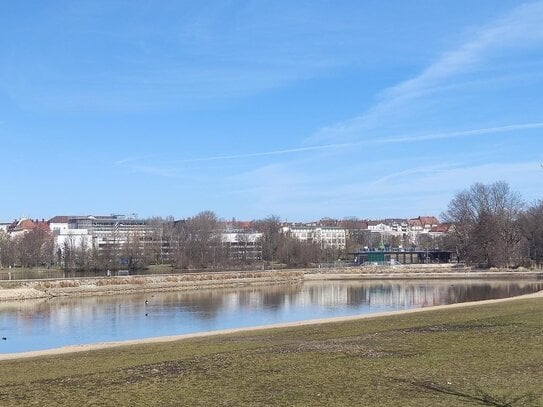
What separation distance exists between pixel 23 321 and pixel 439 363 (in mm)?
33442

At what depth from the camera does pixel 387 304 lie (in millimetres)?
50094

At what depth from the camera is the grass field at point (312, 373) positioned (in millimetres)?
10641

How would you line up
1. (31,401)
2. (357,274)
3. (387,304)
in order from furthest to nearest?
1. (357,274)
2. (387,304)
3. (31,401)

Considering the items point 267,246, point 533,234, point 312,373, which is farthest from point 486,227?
point 312,373

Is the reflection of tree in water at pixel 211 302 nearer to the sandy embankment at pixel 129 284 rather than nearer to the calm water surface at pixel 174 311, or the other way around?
the calm water surface at pixel 174 311

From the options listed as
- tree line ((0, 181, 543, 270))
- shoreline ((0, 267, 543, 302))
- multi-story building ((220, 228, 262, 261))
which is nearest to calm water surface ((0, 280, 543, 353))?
shoreline ((0, 267, 543, 302))

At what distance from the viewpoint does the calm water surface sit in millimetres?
32969

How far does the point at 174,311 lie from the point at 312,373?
3398 centimetres

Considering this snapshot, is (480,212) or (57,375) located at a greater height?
(480,212)

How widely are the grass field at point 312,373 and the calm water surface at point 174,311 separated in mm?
13725

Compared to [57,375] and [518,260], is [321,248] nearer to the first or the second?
[518,260]

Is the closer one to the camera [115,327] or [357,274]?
[115,327]

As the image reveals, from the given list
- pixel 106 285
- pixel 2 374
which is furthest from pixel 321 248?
pixel 2 374

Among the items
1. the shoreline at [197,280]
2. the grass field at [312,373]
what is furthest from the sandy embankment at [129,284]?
the grass field at [312,373]
